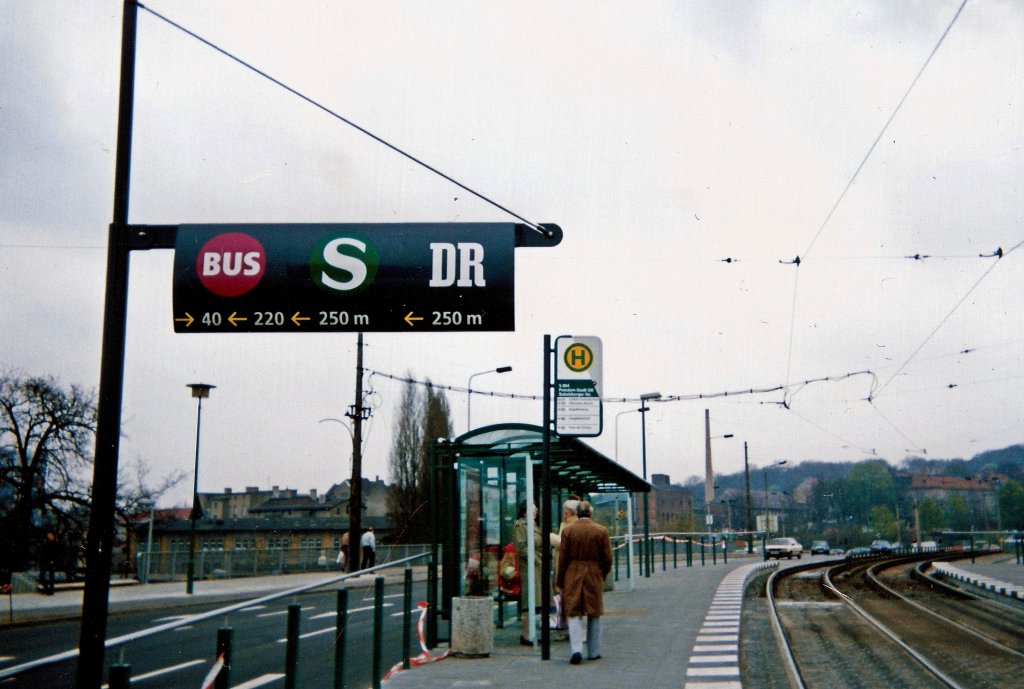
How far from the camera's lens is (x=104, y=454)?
6.22 metres

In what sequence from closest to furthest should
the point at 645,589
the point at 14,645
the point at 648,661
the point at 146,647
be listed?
1. the point at 146,647
2. the point at 648,661
3. the point at 14,645
4. the point at 645,589

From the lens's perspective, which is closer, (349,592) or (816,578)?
(349,592)

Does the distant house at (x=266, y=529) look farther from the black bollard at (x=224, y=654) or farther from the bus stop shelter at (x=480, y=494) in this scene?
the black bollard at (x=224, y=654)

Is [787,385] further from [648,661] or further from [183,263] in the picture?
[183,263]

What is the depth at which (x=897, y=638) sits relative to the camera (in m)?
13.4

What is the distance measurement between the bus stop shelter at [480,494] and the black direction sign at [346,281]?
5427mm

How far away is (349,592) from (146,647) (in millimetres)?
3029

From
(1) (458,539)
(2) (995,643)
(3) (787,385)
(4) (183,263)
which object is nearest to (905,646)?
(2) (995,643)

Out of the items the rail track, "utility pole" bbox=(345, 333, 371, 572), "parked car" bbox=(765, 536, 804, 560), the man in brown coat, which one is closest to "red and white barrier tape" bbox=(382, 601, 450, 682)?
the man in brown coat

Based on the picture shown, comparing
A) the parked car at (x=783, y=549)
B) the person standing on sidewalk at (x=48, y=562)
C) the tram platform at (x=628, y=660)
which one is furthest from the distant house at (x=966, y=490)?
the person standing on sidewalk at (x=48, y=562)

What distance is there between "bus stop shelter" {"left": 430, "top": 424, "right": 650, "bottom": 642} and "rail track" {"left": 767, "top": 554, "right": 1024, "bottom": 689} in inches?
151

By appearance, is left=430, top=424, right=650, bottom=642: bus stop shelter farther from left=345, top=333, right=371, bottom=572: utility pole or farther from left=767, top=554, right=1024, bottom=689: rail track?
left=345, top=333, right=371, bottom=572: utility pole

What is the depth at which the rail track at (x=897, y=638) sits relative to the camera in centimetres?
1003

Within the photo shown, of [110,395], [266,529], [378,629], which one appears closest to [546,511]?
[378,629]
